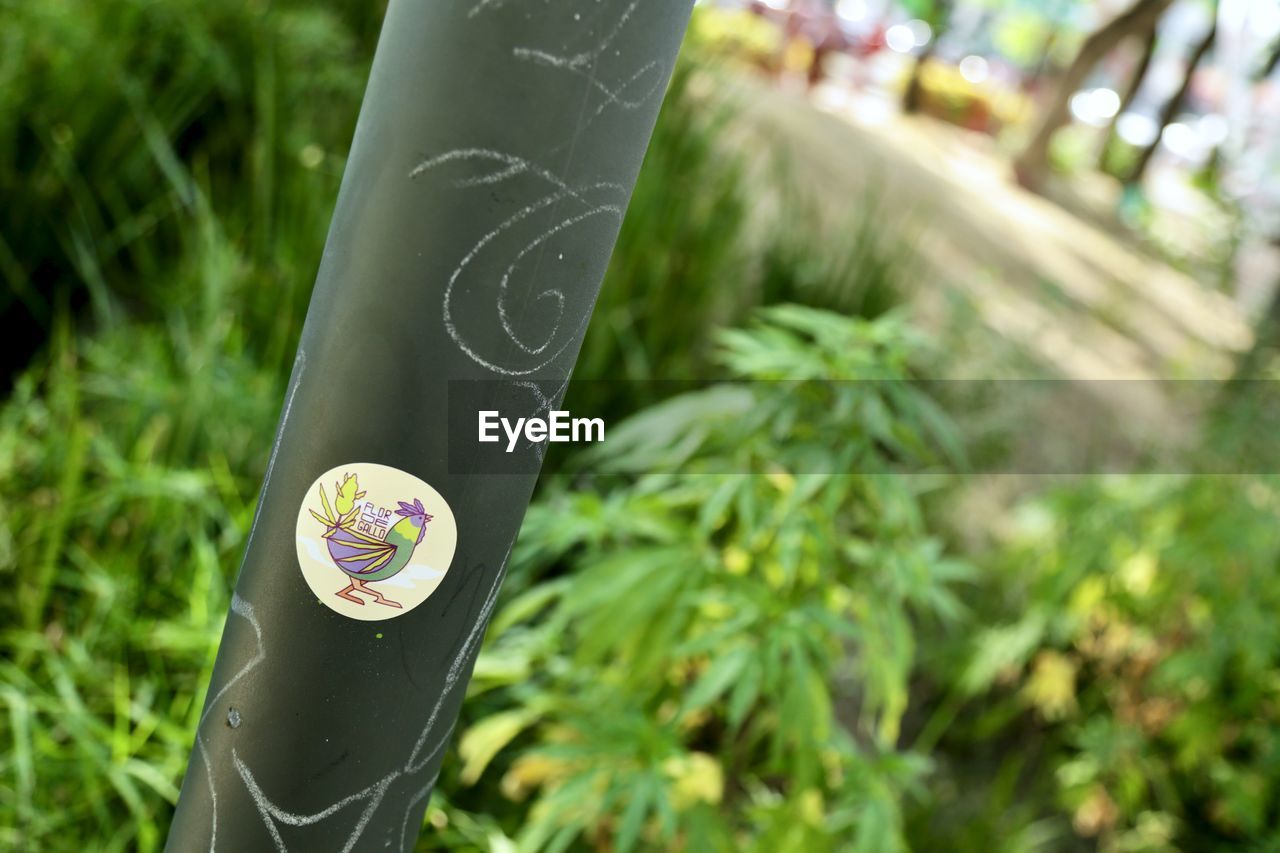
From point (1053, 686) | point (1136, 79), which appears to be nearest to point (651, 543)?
point (1053, 686)

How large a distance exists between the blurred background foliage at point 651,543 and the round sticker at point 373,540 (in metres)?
0.79

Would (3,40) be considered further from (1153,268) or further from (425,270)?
(1153,268)

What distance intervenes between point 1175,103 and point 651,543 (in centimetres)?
1014

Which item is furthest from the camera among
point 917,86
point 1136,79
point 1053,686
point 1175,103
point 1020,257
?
point 917,86

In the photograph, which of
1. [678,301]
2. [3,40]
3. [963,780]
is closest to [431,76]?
[678,301]

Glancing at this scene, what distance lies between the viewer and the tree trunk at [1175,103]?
8788 mm

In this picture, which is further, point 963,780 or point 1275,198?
point 1275,198

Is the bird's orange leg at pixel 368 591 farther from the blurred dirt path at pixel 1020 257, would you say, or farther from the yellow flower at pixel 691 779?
the blurred dirt path at pixel 1020 257

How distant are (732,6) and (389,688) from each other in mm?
11327

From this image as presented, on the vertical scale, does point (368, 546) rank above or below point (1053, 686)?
above

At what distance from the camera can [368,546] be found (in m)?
0.59

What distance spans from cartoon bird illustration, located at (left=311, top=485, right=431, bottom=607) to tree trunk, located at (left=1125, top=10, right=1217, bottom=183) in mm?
9390

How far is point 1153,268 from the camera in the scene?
25.7 feet

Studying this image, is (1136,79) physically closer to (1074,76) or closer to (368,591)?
(1074,76)
